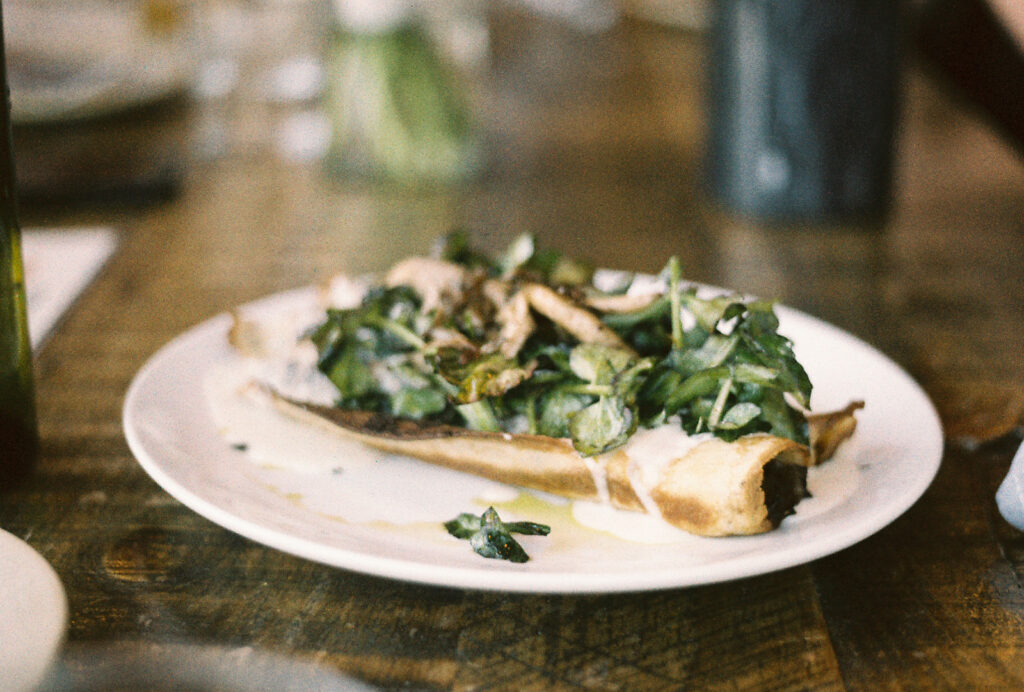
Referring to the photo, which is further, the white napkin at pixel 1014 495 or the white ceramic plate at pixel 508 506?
the white napkin at pixel 1014 495

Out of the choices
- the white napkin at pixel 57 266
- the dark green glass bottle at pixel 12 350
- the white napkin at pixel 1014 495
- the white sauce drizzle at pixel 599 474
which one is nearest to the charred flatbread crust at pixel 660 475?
the white sauce drizzle at pixel 599 474

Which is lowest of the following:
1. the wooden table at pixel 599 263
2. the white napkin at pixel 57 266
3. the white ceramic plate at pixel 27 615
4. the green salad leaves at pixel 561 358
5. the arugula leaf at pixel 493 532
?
the white napkin at pixel 57 266

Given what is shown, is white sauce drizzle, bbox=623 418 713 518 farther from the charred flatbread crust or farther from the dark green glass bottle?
the dark green glass bottle

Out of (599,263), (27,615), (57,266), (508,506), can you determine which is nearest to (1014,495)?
(508,506)

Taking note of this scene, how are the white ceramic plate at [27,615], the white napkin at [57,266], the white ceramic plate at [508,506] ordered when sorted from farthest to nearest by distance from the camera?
the white napkin at [57,266] → the white ceramic plate at [508,506] → the white ceramic plate at [27,615]

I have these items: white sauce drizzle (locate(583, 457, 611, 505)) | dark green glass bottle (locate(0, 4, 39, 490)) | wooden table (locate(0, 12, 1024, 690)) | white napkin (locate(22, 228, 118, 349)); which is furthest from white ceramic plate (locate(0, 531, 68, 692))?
white napkin (locate(22, 228, 118, 349))

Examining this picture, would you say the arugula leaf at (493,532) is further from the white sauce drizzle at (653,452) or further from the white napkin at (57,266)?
the white napkin at (57,266)

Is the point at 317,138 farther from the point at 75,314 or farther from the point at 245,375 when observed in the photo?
the point at 245,375

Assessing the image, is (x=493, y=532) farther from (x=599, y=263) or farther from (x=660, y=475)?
(x=599, y=263)
